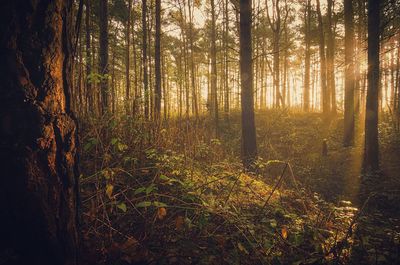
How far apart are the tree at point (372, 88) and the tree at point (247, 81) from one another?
12.2ft

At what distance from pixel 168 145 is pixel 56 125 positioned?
3146mm

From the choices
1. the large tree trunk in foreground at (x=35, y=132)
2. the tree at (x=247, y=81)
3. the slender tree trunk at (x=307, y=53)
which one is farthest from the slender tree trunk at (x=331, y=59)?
the large tree trunk in foreground at (x=35, y=132)

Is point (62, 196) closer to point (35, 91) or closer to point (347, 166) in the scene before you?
point (35, 91)

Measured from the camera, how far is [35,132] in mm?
1375

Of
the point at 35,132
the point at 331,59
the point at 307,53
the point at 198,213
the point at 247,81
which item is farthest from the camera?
the point at 307,53

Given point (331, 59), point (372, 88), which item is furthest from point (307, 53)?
point (372, 88)

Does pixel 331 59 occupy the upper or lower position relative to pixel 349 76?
upper

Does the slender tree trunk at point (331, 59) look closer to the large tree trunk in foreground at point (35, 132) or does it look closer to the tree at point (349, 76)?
the tree at point (349, 76)

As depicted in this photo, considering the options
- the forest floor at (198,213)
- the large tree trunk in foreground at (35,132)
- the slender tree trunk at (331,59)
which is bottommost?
the forest floor at (198,213)

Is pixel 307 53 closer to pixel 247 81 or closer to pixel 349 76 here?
pixel 349 76

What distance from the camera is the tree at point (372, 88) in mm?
7391

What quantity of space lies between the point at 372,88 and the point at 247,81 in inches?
159

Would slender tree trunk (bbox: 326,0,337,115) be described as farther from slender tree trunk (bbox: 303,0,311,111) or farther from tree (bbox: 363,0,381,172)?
tree (bbox: 363,0,381,172)

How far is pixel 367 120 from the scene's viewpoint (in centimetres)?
771
